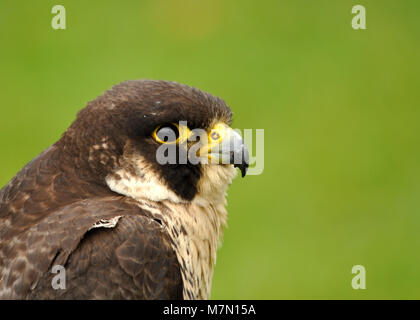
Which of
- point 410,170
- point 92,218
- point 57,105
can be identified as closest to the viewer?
point 92,218

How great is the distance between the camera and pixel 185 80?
10555mm

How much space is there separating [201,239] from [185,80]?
22.5 ft

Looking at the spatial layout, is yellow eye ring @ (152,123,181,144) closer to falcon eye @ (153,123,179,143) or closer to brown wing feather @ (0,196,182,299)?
falcon eye @ (153,123,179,143)

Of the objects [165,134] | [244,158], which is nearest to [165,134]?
[165,134]

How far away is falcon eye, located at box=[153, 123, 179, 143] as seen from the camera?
144 inches

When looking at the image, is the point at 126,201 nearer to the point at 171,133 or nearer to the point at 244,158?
the point at 171,133

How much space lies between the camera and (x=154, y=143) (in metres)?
3.66

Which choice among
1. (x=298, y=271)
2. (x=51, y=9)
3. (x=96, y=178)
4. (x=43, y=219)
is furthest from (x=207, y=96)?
(x=51, y=9)

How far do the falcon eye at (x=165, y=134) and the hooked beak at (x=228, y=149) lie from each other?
0.22 metres

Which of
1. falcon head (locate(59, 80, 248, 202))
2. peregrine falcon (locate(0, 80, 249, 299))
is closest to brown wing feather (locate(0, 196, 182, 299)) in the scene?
peregrine falcon (locate(0, 80, 249, 299))

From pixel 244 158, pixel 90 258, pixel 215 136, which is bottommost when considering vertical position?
pixel 90 258

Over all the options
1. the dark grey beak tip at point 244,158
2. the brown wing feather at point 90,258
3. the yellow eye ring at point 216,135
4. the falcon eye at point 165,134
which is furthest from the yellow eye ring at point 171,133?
the brown wing feather at point 90,258

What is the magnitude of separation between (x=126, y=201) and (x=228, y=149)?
60 cm
